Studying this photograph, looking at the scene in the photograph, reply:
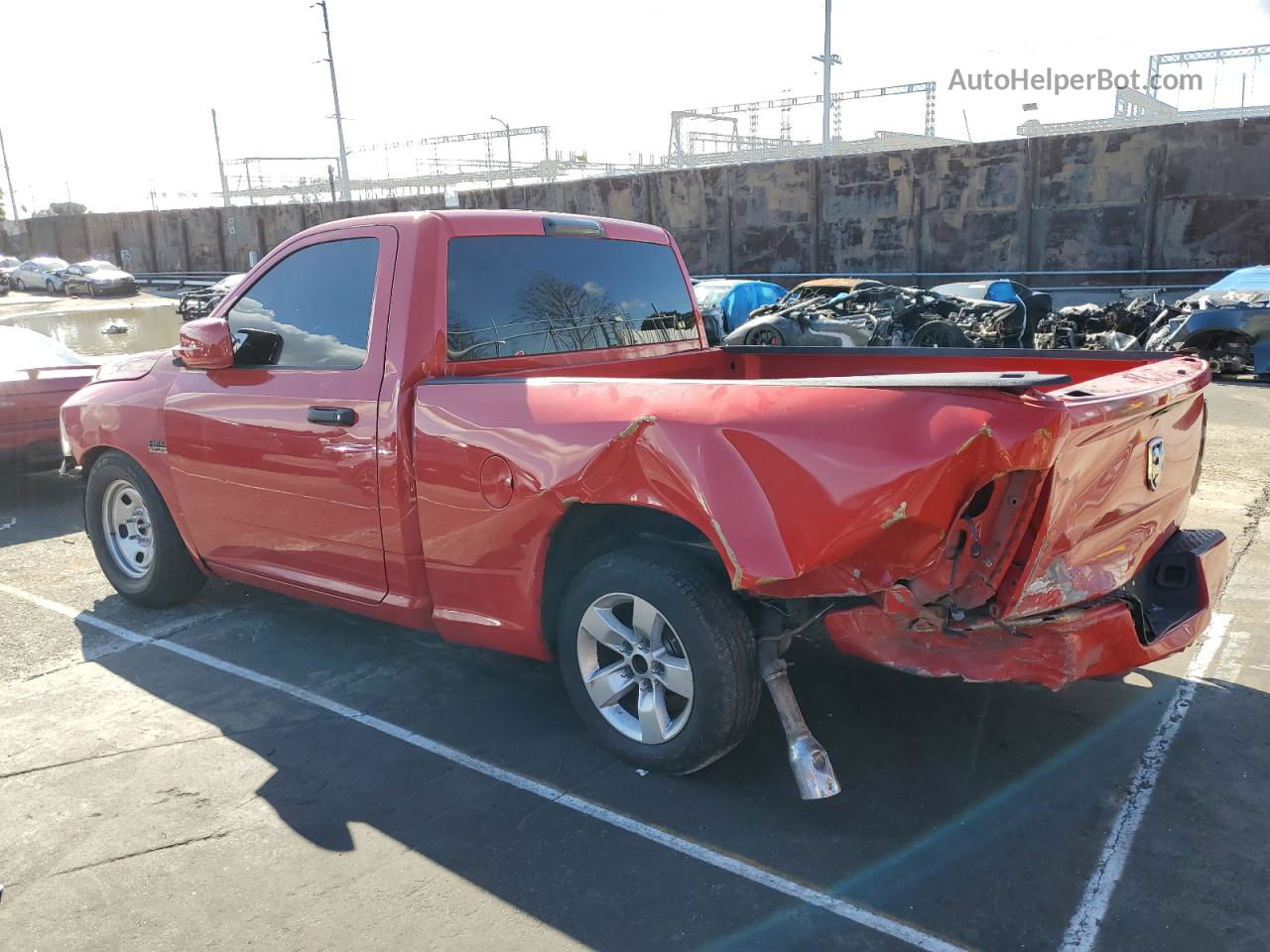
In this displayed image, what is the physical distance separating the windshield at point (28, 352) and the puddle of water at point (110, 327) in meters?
8.34

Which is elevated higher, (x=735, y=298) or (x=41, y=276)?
(x=41, y=276)

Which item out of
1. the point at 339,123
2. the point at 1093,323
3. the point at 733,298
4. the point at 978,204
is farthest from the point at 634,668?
the point at 339,123

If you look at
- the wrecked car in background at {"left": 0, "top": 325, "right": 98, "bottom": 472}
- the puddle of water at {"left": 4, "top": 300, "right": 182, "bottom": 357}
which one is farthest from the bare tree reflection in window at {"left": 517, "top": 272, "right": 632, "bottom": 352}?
the puddle of water at {"left": 4, "top": 300, "right": 182, "bottom": 357}

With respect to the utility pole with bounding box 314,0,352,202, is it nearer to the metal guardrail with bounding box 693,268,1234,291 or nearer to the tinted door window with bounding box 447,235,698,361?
the metal guardrail with bounding box 693,268,1234,291

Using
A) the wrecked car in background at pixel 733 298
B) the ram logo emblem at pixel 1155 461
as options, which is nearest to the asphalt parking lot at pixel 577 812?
the ram logo emblem at pixel 1155 461

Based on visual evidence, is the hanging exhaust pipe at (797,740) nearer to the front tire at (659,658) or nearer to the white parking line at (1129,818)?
the front tire at (659,658)

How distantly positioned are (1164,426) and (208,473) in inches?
158

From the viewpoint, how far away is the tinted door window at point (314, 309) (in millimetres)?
3910

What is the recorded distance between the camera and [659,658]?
3246 millimetres

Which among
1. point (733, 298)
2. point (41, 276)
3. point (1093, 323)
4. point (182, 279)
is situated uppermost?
point (41, 276)

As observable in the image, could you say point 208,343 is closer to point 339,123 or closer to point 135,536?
point 135,536

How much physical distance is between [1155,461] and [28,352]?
869 cm

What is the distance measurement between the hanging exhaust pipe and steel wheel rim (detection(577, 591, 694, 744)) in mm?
269

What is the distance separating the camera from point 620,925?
2.66 m
